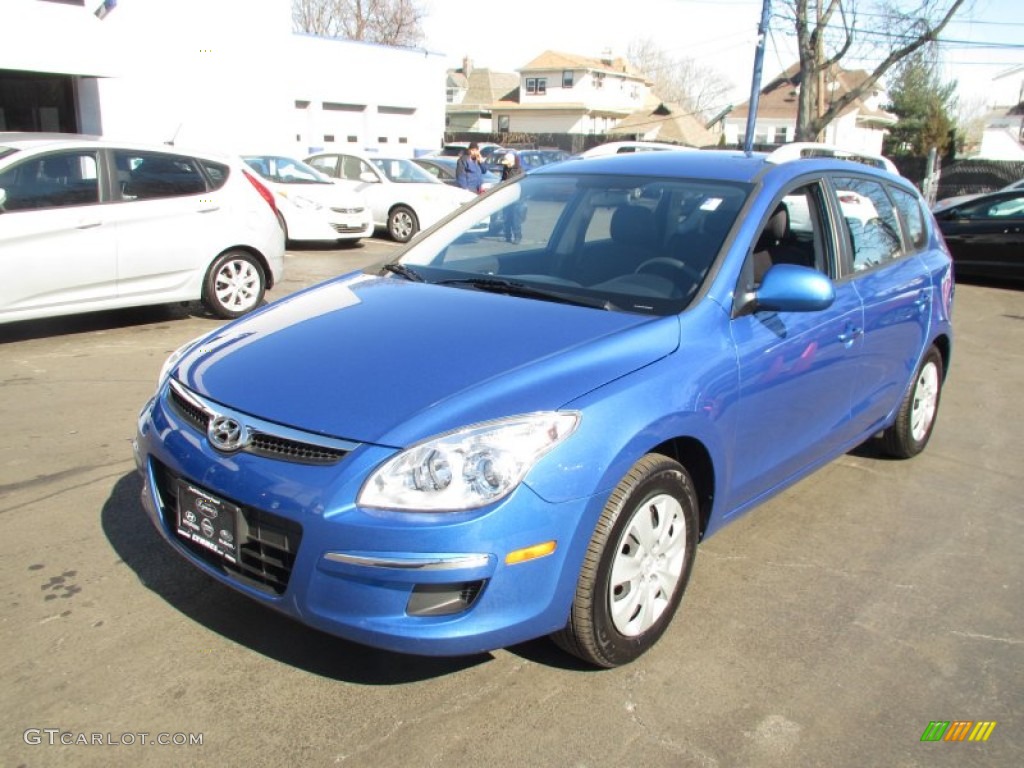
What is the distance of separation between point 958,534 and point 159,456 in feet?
12.1

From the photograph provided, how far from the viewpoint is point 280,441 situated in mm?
2633

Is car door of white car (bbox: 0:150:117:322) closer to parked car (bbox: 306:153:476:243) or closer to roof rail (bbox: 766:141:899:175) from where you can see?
roof rail (bbox: 766:141:899:175)

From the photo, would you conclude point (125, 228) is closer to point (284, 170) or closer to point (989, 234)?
point (284, 170)

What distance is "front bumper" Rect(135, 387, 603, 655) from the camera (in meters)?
2.45

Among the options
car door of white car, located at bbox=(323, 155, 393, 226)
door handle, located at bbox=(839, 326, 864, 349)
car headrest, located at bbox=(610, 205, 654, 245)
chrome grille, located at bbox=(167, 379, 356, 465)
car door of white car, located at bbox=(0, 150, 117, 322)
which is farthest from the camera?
car door of white car, located at bbox=(323, 155, 393, 226)

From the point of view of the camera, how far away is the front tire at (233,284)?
798 cm

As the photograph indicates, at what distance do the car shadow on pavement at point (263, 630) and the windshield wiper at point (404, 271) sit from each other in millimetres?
1518

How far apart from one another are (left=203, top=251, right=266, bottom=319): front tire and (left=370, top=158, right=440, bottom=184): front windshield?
292 inches

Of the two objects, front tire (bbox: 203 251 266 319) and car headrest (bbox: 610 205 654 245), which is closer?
car headrest (bbox: 610 205 654 245)

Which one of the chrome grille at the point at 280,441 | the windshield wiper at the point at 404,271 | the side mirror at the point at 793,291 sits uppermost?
the side mirror at the point at 793,291

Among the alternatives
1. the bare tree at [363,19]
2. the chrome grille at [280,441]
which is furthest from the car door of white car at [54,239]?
the bare tree at [363,19]

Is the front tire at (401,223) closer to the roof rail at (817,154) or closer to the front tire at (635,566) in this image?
the roof rail at (817,154)

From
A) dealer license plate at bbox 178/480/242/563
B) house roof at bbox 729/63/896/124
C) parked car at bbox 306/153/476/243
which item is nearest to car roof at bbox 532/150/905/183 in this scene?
dealer license plate at bbox 178/480/242/563

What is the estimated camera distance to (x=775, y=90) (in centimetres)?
7594
